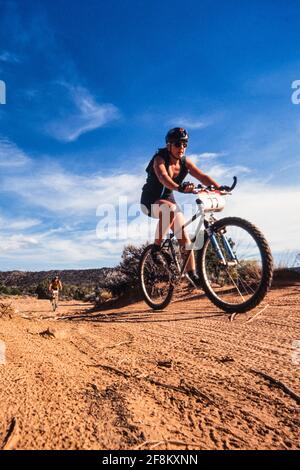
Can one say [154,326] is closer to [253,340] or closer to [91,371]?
[253,340]

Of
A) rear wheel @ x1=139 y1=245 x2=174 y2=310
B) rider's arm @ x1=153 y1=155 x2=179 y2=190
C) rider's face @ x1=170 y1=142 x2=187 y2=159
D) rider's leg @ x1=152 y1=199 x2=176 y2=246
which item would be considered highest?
rider's face @ x1=170 y1=142 x2=187 y2=159

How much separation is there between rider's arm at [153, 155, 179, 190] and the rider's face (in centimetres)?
23

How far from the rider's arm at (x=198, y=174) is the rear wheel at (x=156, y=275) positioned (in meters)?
1.47

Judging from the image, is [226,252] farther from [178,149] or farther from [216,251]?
[178,149]

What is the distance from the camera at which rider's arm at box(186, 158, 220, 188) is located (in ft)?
17.9

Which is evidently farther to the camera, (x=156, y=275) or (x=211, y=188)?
(x=156, y=275)

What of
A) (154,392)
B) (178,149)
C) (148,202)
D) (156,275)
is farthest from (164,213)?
(154,392)

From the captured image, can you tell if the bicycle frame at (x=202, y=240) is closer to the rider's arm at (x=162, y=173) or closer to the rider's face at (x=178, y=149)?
the rider's arm at (x=162, y=173)

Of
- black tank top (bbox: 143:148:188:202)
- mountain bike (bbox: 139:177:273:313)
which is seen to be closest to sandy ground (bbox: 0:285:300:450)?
mountain bike (bbox: 139:177:273:313)

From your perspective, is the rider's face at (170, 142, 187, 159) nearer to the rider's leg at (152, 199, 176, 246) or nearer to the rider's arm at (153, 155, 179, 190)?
the rider's arm at (153, 155, 179, 190)

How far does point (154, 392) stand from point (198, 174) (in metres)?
3.98

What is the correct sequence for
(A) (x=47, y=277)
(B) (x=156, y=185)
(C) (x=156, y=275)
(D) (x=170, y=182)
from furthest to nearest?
(A) (x=47, y=277), (C) (x=156, y=275), (B) (x=156, y=185), (D) (x=170, y=182)

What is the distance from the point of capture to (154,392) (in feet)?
6.84
